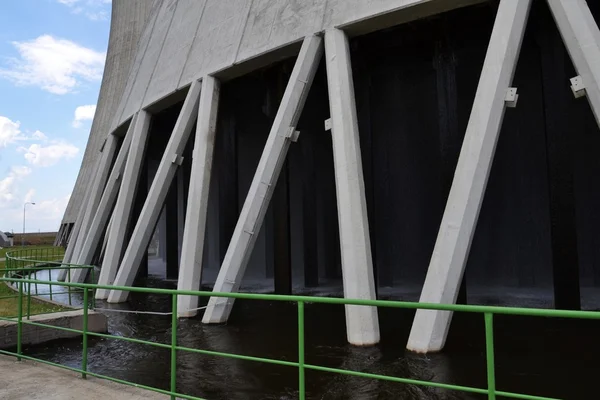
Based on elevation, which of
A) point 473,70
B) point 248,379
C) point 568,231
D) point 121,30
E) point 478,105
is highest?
point 121,30

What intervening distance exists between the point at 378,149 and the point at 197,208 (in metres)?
6.48

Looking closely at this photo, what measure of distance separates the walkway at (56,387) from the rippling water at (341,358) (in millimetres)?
1065

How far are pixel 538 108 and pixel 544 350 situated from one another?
8.08 metres

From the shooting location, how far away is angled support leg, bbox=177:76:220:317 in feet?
33.3

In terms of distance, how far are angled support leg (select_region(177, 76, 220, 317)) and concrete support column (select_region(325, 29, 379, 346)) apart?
359 centimetres

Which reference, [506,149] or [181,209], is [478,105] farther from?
[181,209]

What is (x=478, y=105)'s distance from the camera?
23.1ft

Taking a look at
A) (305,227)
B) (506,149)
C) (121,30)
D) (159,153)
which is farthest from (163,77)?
(121,30)

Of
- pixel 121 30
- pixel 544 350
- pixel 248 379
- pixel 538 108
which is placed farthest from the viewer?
pixel 121 30

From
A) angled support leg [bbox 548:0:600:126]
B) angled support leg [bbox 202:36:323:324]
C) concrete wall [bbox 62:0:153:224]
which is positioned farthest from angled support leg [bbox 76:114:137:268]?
concrete wall [bbox 62:0:153:224]

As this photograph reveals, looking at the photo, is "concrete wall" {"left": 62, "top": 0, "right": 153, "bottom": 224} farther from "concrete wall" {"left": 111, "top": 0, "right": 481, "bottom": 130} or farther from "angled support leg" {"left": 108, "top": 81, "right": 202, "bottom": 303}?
"angled support leg" {"left": 108, "top": 81, "right": 202, "bottom": 303}

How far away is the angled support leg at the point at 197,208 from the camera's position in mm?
10156

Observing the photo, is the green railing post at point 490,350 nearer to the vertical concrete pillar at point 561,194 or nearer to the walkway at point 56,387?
the walkway at point 56,387

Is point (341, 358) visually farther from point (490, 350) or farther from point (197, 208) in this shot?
point (197, 208)
